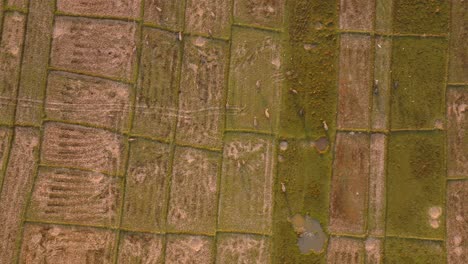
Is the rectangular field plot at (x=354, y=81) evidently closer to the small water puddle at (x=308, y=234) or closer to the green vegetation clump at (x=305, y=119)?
the green vegetation clump at (x=305, y=119)

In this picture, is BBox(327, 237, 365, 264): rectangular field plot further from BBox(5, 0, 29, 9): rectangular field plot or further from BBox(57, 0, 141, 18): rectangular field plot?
BBox(5, 0, 29, 9): rectangular field plot

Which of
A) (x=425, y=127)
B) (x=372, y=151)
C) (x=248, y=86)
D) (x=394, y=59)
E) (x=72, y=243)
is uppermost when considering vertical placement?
(x=394, y=59)

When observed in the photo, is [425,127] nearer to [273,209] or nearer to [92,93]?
[273,209]

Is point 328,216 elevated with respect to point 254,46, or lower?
lower

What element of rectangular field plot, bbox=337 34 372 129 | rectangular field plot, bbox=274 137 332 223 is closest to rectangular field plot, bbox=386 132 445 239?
rectangular field plot, bbox=337 34 372 129

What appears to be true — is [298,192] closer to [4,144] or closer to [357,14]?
[357,14]

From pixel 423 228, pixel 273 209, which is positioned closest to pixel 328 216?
pixel 273 209

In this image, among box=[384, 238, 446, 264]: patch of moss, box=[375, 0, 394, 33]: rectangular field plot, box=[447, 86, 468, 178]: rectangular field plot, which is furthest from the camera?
box=[375, 0, 394, 33]: rectangular field plot
